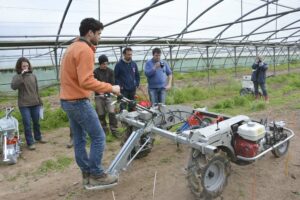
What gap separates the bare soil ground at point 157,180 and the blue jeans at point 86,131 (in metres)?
0.41

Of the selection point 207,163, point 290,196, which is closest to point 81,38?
point 207,163

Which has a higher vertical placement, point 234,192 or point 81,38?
point 81,38

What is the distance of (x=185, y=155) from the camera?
4699 mm

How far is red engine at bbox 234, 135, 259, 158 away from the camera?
3467mm

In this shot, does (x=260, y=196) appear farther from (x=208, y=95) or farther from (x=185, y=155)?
(x=208, y=95)

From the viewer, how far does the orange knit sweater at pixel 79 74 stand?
9.87 feet

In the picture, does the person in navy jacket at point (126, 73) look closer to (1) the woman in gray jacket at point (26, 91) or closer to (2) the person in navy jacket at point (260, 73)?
(1) the woman in gray jacket at point (26, 91)

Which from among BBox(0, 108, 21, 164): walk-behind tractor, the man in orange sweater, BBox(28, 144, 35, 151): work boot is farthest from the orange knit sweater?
BBox(28, 144, 35, 151): work boot

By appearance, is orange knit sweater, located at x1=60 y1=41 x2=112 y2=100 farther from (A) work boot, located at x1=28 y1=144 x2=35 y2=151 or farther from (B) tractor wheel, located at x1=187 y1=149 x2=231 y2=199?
(A) work boot, located at x1=28 y1=144 x2=35 y2=151

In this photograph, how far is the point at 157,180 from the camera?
3846 millimetres

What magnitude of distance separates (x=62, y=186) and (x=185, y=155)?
5.93 ft

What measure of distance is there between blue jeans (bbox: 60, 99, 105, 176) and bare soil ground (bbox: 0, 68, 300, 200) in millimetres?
414

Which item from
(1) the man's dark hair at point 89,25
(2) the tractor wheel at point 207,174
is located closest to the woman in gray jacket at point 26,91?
(1) the man's dark hair at point 89,25

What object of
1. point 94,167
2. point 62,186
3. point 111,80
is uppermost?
point 111,80
